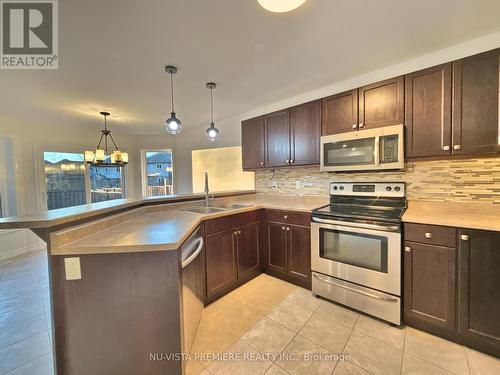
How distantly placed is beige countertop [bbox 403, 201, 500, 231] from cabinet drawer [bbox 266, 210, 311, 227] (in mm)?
870

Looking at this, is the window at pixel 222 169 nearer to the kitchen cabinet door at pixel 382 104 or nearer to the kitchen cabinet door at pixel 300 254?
the kitchen cabinet door at pixel 300 254

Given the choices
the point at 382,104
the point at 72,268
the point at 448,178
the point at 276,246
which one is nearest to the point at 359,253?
the point at 276,246

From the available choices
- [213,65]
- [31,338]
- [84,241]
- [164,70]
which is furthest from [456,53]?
[31,338]

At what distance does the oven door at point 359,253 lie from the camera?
1.77 m

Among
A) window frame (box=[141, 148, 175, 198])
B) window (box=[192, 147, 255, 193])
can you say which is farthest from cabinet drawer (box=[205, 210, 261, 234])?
window frame (box=[141, 148, 175, 198])

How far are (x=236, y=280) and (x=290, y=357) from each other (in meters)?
1.01

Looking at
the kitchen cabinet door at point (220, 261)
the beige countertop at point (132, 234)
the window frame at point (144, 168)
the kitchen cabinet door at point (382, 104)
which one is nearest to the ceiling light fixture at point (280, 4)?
the kitchen cabinet door at point (382, 104)

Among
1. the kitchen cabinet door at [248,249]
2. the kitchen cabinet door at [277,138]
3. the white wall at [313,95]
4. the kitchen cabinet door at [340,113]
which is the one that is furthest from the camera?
the kitchen cabinet door at [277,138]

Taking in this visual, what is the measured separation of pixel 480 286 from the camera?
1461 millimetres

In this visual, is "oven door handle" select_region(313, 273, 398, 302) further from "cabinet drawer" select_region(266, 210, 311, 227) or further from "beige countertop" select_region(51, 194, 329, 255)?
"beige countertop" select_region(51, 194, 329, 255)

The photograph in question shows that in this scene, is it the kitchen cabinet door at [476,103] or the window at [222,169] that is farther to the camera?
the window at [222,169]

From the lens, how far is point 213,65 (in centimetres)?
218

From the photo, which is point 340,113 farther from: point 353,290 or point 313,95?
point 353,290

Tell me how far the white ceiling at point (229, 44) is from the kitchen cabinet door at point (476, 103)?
31 centimetres
